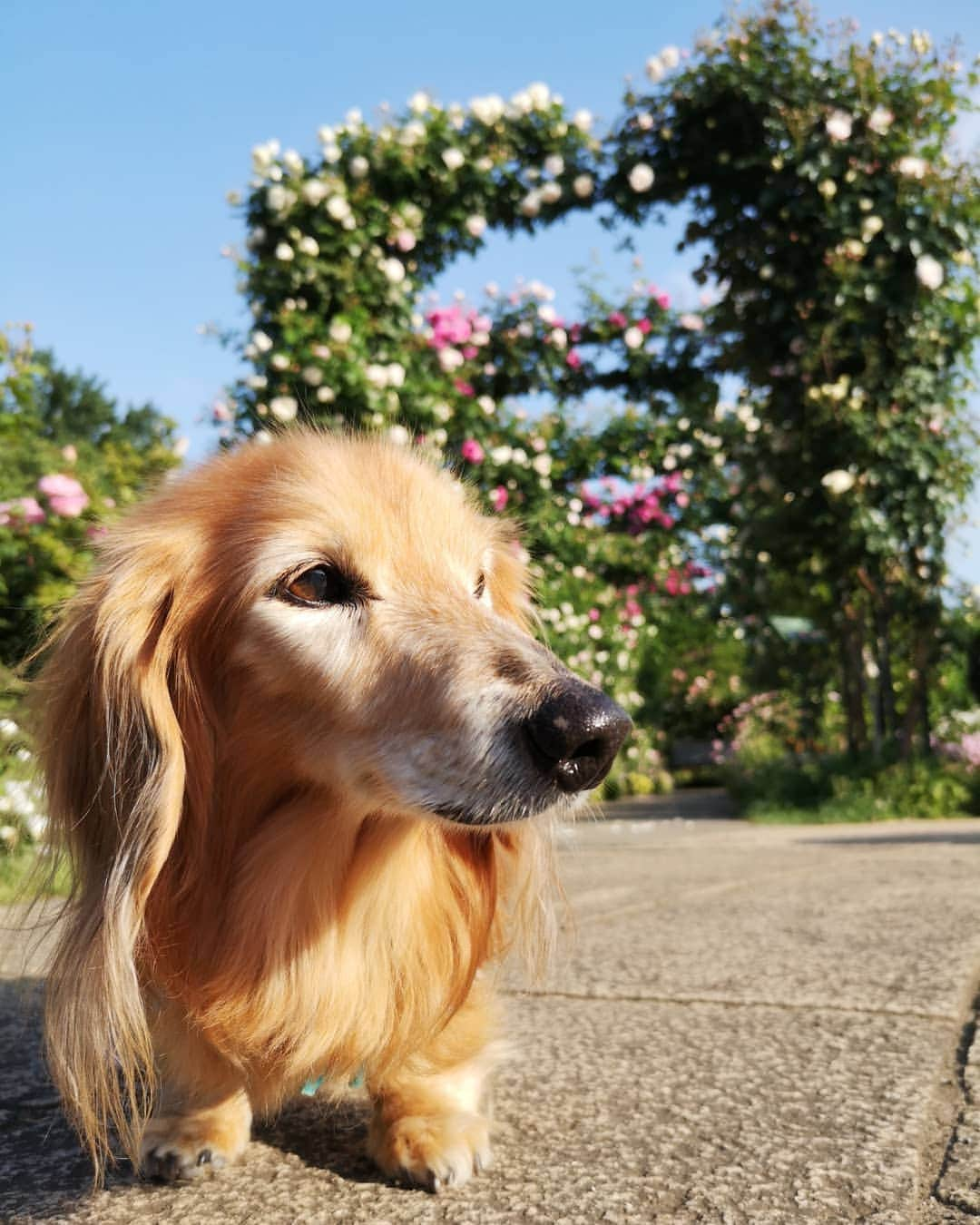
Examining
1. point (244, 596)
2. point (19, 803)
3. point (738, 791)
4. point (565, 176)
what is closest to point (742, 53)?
point (565, 176)

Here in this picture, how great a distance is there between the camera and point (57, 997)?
1.53 m

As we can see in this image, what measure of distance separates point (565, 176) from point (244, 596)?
8.32 meters

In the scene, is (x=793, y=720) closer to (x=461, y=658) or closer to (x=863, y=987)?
(x=863, y=987)

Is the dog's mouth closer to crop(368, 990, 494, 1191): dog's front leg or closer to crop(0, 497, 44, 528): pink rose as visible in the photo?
crop(368, 990, 494, 1191): dog's front leg

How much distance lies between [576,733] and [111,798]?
0.71m

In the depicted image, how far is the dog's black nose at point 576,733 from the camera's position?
55.9 inches

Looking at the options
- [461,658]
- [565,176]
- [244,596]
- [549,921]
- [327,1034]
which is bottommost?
[327,1034]

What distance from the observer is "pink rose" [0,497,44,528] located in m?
5.35

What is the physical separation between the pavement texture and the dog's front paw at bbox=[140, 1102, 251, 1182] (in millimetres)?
31

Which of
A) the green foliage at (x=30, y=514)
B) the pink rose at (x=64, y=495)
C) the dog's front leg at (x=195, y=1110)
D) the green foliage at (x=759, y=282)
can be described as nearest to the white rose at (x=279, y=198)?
the green foliage at (x=759, y=282)

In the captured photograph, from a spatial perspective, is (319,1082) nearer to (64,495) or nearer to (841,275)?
(64,495)

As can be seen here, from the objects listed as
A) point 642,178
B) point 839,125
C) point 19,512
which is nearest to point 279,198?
point 642,178

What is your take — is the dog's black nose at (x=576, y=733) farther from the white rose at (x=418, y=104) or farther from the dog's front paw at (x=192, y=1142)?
the white rose at (x=418, y=104)

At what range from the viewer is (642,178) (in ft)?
28.5
